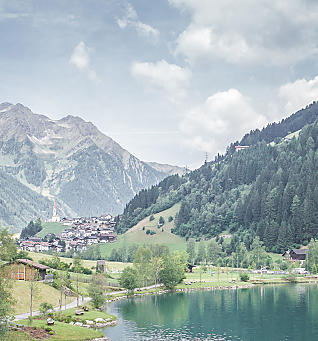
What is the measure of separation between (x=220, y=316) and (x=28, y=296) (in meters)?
42.4

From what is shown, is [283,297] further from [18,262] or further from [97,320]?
[18,262]

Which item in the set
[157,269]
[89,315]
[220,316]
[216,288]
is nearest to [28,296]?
Answer: [89,315]

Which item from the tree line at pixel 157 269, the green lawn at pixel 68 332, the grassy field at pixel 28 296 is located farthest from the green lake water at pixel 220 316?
the grassy field at pixel 28 296

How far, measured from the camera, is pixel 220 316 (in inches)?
4045

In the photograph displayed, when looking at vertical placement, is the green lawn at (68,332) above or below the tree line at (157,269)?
below

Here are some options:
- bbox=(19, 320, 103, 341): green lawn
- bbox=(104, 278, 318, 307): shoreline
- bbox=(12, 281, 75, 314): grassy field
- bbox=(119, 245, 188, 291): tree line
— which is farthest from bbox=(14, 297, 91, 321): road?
bbox=(119, 245, 188, 291): tree line

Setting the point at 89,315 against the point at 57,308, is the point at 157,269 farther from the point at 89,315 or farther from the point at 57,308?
the point at 89,315

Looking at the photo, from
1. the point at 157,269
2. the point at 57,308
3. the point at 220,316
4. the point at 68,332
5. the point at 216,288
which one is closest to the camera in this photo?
the point at 68,332

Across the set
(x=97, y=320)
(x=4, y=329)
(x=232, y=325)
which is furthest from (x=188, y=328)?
(x=4, y=329)

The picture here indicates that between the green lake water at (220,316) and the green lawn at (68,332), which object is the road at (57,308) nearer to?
the green lawn at (68,332)

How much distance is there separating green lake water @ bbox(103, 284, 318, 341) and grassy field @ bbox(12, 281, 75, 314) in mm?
13803

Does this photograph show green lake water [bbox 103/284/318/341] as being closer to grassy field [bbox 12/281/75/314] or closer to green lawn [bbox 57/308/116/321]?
green lawn [bbox 57/308/116/321]

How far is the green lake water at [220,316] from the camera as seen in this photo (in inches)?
3342

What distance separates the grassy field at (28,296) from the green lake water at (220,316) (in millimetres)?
13803
